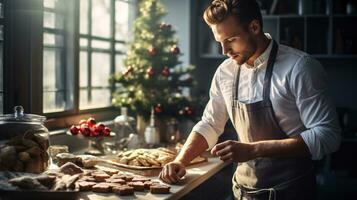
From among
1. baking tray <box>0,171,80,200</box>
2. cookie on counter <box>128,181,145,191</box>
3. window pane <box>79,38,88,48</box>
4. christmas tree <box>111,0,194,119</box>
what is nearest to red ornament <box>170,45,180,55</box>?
christmas tree <box>111,0,194,119</box>

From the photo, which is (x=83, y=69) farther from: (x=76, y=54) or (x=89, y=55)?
(x=76, y=54)

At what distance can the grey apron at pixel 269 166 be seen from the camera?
2295 millimetres

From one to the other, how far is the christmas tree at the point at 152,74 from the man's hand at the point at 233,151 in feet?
5.65

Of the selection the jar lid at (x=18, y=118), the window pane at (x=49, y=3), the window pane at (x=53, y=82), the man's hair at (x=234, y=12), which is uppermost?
the window pane at (x=49, y=3)

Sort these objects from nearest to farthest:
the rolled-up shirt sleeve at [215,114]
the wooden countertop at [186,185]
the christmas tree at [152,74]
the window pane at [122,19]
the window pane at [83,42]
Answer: the wooden countertop at [186,185] < the rolled-up shirt sleeve at [215,114] < the window pane at [83,42] < the christmas tree at [152,74] < the window pane at [122,19]

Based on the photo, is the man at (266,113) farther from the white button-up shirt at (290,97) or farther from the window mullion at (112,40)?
the window mullion at (112,40)

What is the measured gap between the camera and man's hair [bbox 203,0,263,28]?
2219 mm

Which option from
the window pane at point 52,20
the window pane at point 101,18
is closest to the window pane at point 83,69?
the window pane at point 101,18

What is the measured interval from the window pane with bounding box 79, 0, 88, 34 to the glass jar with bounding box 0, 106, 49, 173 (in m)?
1.53

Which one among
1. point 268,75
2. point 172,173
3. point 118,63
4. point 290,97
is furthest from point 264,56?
point 118,63

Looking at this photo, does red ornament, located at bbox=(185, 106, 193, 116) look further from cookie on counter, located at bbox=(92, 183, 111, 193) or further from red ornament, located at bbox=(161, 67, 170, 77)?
cookie on counter, located at bbox=(92, 183, 111, 193)

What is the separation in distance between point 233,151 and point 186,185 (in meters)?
0.33

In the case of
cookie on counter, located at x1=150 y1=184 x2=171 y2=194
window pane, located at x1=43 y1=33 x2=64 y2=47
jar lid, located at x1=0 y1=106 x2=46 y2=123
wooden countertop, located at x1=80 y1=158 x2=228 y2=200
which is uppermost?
window pane, located at x1=43 y1=33 x2=64 y2=47

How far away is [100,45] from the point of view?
4043 millimetres
